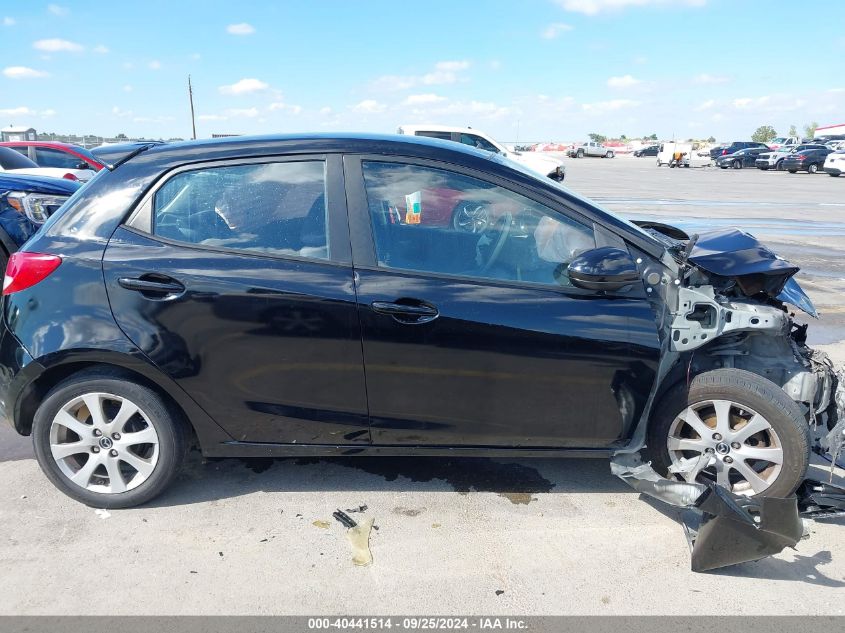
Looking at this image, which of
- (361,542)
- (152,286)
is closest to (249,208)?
(152,286)

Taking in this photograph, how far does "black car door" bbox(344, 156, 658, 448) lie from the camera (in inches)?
114

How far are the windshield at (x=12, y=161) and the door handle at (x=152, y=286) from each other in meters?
9.68

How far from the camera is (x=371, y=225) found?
2.97 m

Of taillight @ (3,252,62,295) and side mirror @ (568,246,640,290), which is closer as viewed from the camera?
side mirror @ (568,246,640,290)

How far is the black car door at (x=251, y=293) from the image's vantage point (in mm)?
2924

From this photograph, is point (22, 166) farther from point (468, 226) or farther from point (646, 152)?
point (646, 152)

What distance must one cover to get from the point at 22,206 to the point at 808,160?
38.5 meters

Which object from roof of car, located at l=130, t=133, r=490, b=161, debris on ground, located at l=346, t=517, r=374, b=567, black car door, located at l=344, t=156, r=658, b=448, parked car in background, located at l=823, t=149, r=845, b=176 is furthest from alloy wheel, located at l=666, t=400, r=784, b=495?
parked car in background, located at l=823, t=149, r=845, b=176

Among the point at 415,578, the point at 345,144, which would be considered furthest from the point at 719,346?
the point at 345,144

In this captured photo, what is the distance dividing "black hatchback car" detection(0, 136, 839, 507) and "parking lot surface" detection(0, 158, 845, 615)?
0.29 metres

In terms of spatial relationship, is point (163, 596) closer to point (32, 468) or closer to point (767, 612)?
point (32, 468)

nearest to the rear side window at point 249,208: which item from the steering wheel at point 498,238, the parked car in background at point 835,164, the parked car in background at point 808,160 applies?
the steering wheel at point 498,238

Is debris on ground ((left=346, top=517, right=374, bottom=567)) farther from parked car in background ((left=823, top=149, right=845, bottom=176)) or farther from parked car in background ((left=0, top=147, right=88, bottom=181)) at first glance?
parked car in background ((left=823, top=149, right=845, bottom=176))

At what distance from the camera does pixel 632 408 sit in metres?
3.06
